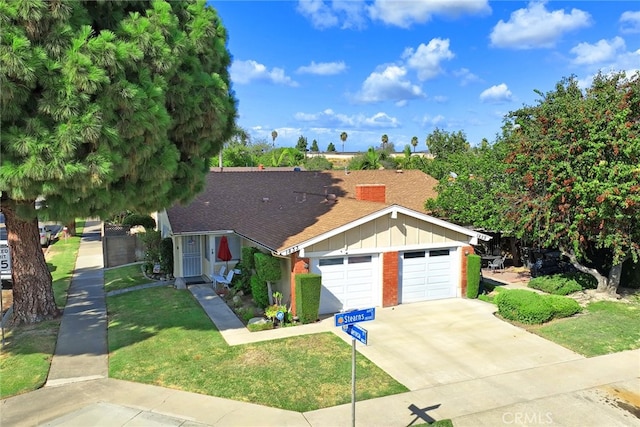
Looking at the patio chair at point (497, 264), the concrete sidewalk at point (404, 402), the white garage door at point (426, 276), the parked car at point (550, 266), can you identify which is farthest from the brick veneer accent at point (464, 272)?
the concrete sidewalk at point (404, 402)

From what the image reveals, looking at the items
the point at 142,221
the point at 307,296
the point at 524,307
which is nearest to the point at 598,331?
the point at 524,307

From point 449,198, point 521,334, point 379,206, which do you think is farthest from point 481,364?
point 449,198

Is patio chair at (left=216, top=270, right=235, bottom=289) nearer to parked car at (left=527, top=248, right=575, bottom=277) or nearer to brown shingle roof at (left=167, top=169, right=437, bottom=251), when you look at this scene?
brown shingle roof at (left=167, top=169, right=437, bottom=251)

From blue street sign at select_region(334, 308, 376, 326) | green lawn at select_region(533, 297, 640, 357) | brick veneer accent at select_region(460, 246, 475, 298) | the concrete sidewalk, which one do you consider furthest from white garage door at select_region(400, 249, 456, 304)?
blue street sign at select_region(334, 308, 376, 326)

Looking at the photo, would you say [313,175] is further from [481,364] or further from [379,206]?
[481,364]

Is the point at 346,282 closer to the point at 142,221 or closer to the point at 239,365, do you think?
the point at 239,365
